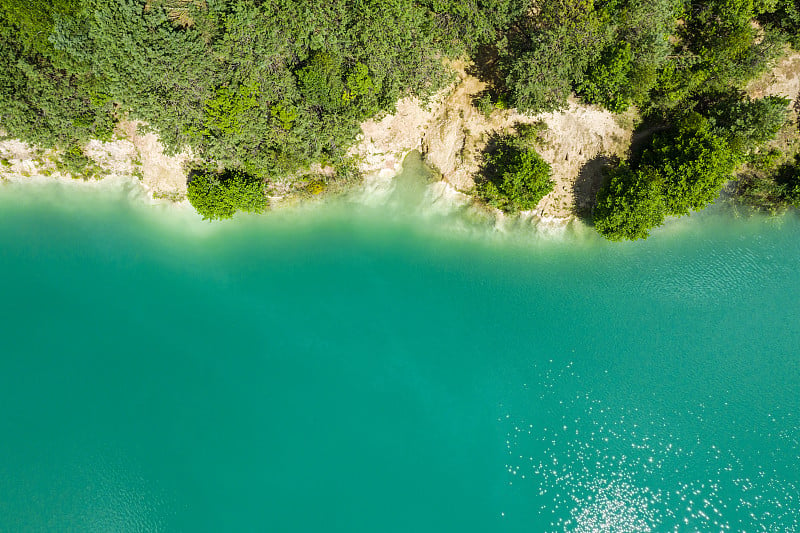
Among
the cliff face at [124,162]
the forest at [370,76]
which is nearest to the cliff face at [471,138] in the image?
the forest at [370,76]

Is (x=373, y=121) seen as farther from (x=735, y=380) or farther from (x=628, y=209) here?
(x=735, y=380)

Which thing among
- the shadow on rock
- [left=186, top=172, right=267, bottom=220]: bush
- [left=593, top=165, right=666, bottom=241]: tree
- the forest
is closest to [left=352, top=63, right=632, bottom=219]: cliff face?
the shadow on rock

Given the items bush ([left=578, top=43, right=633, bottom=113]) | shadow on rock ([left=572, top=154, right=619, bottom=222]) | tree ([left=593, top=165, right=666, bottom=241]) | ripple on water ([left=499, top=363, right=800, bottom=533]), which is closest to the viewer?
bush ([left=578, top=43, right=633, bottom=113])

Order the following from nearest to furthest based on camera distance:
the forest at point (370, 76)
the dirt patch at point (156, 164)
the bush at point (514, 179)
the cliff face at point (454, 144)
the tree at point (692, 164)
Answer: the forest at point (370, 76) → the tree at point (692, 164) → the bush at point (514, 179) → the dirt patch at point (156, 164) → the cliff face at point (454, 144)

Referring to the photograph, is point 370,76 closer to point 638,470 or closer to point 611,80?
point 611,80

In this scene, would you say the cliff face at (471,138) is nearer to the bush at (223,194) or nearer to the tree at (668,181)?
the tree at (668,181)

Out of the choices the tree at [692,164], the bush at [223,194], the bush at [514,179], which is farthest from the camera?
the bush at [223,194]

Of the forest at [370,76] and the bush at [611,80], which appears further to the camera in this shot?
the bush at [611,80]

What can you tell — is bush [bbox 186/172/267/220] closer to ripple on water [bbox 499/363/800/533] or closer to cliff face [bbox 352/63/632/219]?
cliff face [bbox 352/63/632/219]
